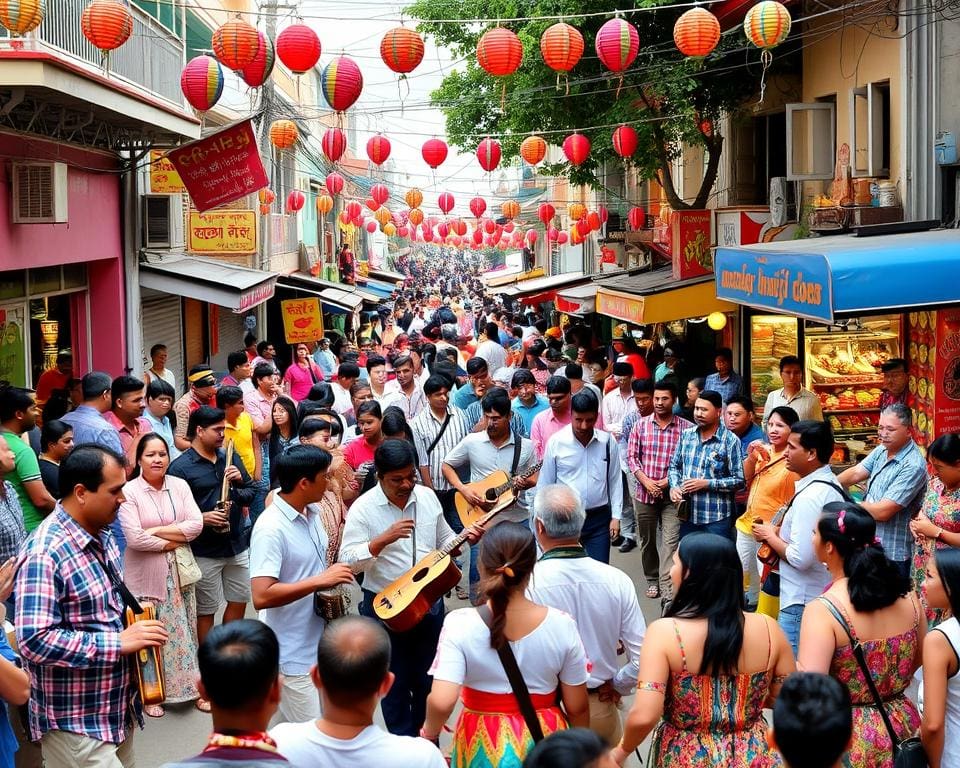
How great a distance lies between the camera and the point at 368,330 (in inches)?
1340

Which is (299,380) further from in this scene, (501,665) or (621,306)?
(501,665)

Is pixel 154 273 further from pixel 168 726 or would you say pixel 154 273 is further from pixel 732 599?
pixel 732 599

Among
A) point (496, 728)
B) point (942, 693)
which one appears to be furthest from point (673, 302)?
point (496, 728)

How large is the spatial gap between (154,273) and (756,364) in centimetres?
830

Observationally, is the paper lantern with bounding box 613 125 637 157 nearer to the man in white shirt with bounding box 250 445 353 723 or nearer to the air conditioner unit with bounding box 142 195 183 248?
the air conditioner unit with bounding box 142 195 183 248

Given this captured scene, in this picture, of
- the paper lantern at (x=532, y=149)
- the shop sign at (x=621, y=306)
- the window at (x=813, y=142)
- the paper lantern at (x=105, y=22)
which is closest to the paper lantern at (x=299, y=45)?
the paper lantern at (x=105, y=22)

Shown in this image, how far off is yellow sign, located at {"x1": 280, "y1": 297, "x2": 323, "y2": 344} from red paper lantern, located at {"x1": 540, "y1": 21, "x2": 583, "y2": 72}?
955 centimetres

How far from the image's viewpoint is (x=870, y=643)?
4.45 metres

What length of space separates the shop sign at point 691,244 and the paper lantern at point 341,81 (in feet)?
20.8

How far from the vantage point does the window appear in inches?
566

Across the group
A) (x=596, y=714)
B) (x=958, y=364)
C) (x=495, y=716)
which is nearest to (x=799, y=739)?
(x=495, y=716)

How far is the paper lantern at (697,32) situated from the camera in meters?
10.5

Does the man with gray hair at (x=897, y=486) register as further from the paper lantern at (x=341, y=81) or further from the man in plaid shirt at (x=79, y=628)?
the paper lantern at (x=341, y=81)

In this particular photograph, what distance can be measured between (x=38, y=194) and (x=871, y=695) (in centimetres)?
953
